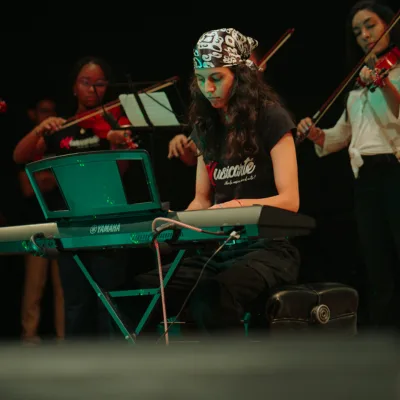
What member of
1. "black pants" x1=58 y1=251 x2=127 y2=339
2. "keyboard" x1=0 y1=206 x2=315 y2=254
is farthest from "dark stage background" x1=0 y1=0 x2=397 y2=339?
"keyboard" x1=0 y1=206 x2=315 y2=254

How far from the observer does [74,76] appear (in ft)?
12.2

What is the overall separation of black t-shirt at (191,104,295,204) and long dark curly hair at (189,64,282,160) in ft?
0.08

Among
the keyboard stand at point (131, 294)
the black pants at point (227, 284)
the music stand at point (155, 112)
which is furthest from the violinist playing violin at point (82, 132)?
the keyboard stand at point (131, 294)

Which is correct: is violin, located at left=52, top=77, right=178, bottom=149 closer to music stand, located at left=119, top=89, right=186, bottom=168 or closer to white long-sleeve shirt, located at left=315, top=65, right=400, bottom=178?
music stand, located at left=119, top=89, right=186, bottom=168

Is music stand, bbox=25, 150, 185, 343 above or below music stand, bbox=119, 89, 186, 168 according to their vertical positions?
below

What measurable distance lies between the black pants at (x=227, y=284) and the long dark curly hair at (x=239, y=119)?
0.34 m

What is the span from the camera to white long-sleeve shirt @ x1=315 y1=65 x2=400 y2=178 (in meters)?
3.08

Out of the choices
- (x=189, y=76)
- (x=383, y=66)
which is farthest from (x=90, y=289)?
(x=383, y=66)

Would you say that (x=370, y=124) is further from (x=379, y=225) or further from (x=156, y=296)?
(x=156, y=296)

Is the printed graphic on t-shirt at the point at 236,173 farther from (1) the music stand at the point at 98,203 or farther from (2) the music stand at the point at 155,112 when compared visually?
(2) the music stand at the point at 155,112

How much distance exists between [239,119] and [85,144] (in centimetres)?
138

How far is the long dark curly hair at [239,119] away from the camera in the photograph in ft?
7.45

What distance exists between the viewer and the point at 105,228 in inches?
72.2

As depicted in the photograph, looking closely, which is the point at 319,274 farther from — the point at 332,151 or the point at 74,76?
the point at 74,76
